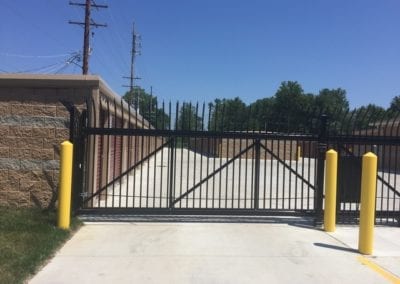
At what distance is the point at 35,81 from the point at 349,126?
20.6 feet

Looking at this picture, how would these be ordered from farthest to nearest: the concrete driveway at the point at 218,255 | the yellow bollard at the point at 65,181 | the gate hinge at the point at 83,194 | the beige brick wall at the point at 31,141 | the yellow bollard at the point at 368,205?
the beige brick wall at the point at 31,141, the gate hinge at the point at 83,194, the yellow bollard at the point at 65,181, the yellow bollard at the point at 368,205, the concrete driveway at the point at 218,255

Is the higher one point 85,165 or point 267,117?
point 267,117

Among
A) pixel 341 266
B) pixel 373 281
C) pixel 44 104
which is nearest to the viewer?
pixel 373 281

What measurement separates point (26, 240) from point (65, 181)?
1238 millimetres

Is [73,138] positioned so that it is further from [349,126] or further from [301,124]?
[349,126]

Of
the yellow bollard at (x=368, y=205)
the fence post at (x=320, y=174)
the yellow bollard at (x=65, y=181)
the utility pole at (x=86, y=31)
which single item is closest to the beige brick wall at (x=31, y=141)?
the yellow bollard at (x=65, y=181)

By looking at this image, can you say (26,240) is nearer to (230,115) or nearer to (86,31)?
(230,115)

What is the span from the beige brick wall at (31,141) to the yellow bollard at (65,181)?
149 centimetres

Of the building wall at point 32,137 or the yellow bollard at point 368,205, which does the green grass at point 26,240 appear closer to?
the building wall at point 32,137

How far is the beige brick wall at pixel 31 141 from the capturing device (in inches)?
389

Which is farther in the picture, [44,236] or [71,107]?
[71,107]

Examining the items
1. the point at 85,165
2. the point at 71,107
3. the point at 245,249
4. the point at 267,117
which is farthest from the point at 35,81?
the point at 245,249

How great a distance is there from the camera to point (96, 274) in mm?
6273

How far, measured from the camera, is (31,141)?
9914 mm
